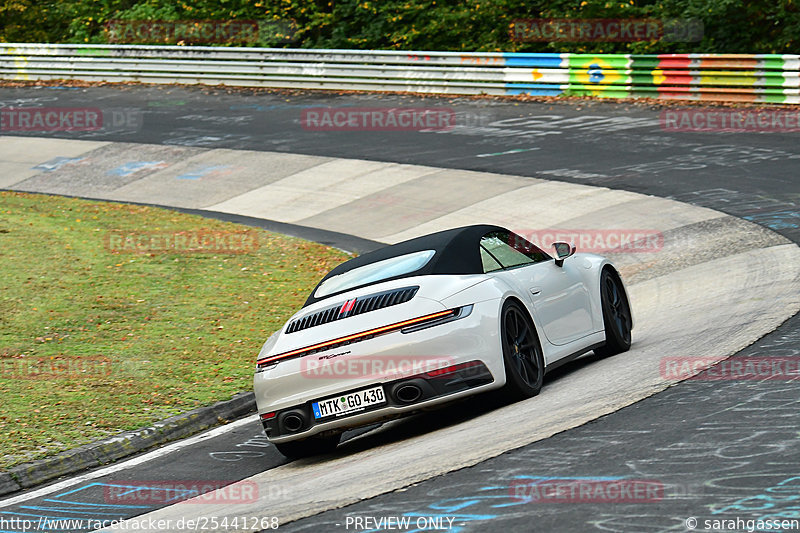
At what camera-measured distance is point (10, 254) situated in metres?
15.7

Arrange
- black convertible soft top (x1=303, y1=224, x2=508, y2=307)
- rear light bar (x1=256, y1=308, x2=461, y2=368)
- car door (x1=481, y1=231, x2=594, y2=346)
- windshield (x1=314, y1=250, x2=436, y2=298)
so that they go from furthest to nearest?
car door (x1=481, y1=231, x2=594, y2=346) < windshield (x1=314, y1=250, x2=436, y2=298) < black convertible soft top (x1=303, y1=224, x2=508, y2=307) < rear light bar (x1=256, y1=308, x2=461, y2=368)

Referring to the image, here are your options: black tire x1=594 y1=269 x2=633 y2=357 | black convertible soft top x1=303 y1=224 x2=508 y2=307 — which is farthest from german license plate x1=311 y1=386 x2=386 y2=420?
black tire x1=594 y1=269 x2=633 y2=357

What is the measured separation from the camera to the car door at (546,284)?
8.15 m

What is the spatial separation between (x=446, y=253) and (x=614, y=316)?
6.86 ft

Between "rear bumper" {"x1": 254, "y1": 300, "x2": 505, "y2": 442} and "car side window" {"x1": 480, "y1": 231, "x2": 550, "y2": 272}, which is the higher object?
"car side window" {"x1": 480, "y1": 231, "x2": 550, "y2": 272}

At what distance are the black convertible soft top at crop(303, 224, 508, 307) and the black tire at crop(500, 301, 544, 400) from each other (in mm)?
446

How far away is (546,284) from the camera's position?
8445mm

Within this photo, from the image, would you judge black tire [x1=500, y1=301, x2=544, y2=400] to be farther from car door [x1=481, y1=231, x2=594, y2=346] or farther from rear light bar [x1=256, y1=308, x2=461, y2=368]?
rear light bar [x1=256, y1=308, x2=461, y2=368]

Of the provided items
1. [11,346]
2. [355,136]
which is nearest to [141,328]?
[11,346]

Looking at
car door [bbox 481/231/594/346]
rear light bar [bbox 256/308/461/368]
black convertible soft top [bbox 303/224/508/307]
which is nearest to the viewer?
rear light bar [bbox 256/308/461/368]

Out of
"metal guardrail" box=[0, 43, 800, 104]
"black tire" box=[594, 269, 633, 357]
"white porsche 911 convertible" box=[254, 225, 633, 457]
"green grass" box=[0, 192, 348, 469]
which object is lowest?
"green grass" box=[0, 192, 348, 469]

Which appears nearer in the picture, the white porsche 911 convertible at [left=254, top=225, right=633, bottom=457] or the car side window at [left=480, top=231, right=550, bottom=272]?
the white porsche 911 convertible at [left=254, top=225, right=633, bottom=457]

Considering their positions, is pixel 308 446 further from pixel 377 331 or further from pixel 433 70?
pixel 433 70

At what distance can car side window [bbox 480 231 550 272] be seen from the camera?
8.26 m
